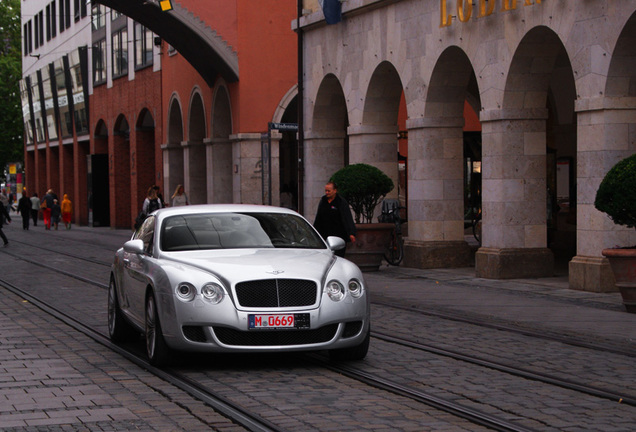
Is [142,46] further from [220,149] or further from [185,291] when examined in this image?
[185,291]

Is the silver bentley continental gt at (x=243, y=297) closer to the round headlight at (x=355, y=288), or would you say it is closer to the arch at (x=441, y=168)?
the round headlight at (x=355, y=288)

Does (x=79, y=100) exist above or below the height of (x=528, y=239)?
above

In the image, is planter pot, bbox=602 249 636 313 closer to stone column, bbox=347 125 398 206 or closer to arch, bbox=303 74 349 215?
stone column, bbox=347 125 398 206

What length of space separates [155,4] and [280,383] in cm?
2557

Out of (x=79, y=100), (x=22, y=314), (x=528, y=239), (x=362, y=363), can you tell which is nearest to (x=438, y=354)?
(x=362, y=363)

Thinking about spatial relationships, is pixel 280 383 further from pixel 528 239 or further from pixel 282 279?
pixel 528 239

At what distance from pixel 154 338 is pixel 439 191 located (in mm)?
12826

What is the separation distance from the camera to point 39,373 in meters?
9.27

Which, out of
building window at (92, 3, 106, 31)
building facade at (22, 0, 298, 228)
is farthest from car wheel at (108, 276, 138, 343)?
building window at (92, 3, 106, 31)

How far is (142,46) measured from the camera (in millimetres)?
45781

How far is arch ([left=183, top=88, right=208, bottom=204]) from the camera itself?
129 ft

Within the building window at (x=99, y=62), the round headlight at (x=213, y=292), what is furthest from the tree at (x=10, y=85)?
the round headlight at (x=213, y=292)

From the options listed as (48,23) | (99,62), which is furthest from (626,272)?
(48,23)

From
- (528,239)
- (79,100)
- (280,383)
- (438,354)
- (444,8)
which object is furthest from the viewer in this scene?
(79,100)
